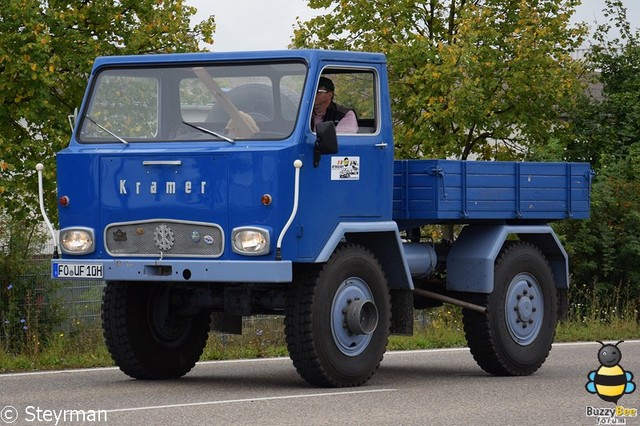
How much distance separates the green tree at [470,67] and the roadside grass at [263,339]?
16.8m

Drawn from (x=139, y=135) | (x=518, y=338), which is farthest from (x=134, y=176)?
(x=518, y=338)

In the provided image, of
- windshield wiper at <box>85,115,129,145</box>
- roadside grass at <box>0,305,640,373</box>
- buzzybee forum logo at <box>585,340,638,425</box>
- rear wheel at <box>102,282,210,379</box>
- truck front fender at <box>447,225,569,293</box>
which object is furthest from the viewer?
roadside grass at <box>0,305,640,373</box>

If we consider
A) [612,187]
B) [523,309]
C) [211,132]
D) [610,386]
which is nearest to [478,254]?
[523,309]

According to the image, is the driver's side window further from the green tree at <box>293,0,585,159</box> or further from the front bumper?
the green tree at <box>293,0,585,159</box>

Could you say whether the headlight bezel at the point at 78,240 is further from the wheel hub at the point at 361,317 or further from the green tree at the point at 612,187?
the green tree at the point at 612,187

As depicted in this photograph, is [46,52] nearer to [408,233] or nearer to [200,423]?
[408,233]

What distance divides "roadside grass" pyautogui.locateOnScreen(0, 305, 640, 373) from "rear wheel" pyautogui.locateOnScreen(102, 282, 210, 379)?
5.65ft

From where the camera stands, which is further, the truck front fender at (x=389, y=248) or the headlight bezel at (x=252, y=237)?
the truck front fender at (x=389, y=248)

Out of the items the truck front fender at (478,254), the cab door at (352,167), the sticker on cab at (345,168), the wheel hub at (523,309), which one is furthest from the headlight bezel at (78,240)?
the wheel hub at (523,309)

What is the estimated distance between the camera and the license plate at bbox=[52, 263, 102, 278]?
1204cm

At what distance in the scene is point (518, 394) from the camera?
11.8 meters

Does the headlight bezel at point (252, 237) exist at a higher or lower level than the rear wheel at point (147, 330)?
higher

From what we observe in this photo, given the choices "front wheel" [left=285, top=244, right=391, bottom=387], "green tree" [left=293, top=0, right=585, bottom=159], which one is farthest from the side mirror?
"green tree" [left=293, top=0, right=585, bottom=159]

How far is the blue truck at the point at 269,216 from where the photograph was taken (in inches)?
460
